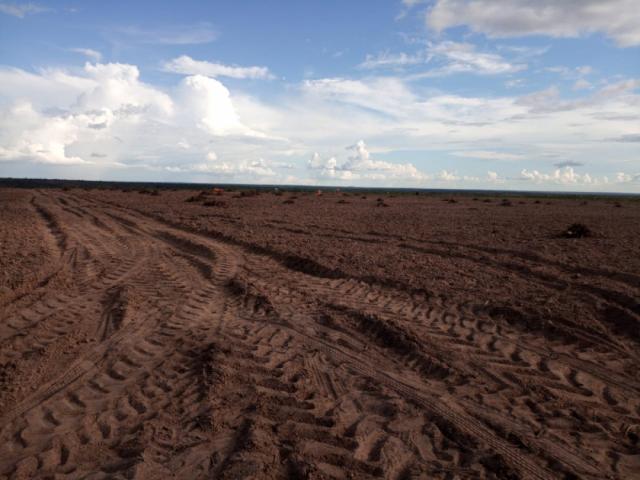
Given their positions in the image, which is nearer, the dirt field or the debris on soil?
the dirt field

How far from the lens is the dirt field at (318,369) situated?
3607mm

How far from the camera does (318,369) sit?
5.15m

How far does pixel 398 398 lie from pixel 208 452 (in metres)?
1.89

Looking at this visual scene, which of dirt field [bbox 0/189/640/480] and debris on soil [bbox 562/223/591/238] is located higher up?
debris on soil [bbox 562/223/591/238]

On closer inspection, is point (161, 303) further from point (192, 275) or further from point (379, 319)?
point (379, 319)

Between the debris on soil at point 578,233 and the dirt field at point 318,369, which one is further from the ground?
the debris on soil at point 578,233

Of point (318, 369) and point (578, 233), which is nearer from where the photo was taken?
point (318, 369)

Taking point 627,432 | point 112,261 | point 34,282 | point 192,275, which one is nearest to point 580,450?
point 627,432

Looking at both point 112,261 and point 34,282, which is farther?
point 112,261

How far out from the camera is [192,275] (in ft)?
31.3

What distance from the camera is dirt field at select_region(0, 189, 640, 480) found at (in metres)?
3.61

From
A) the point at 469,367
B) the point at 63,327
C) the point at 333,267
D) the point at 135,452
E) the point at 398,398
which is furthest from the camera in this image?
the point at 333,267

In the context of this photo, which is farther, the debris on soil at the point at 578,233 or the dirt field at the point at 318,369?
the debris on soil at the point at 578,233

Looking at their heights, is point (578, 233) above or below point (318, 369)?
above
